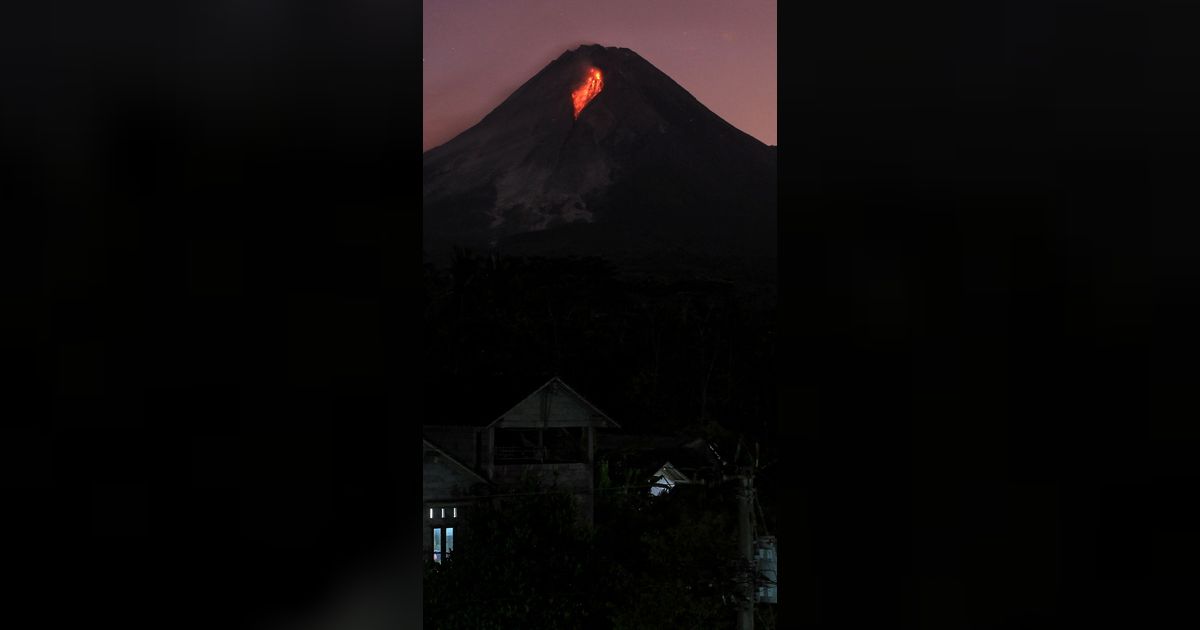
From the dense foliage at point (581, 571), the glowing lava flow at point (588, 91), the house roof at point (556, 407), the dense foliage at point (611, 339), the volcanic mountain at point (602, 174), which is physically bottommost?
the dense foliage at point (581, 571)

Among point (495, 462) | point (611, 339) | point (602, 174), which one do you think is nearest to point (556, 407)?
point (495, 462)

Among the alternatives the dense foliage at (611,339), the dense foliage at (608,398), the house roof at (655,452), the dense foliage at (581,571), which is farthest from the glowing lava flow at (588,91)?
the dense foliage at (581,571)

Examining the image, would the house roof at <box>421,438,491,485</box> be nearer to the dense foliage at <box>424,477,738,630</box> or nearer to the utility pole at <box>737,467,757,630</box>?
the dense foliage at <box>424,477,738,630</box>

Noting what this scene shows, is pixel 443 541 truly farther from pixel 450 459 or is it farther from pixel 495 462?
pixel 495 462

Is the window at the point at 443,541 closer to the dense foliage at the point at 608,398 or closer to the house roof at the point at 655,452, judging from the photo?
the dense foliage at the point at 608,398

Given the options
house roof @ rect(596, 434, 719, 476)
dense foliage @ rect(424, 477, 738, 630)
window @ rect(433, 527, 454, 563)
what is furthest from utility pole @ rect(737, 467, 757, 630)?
window @ rect(433, 527, 454, 563)
